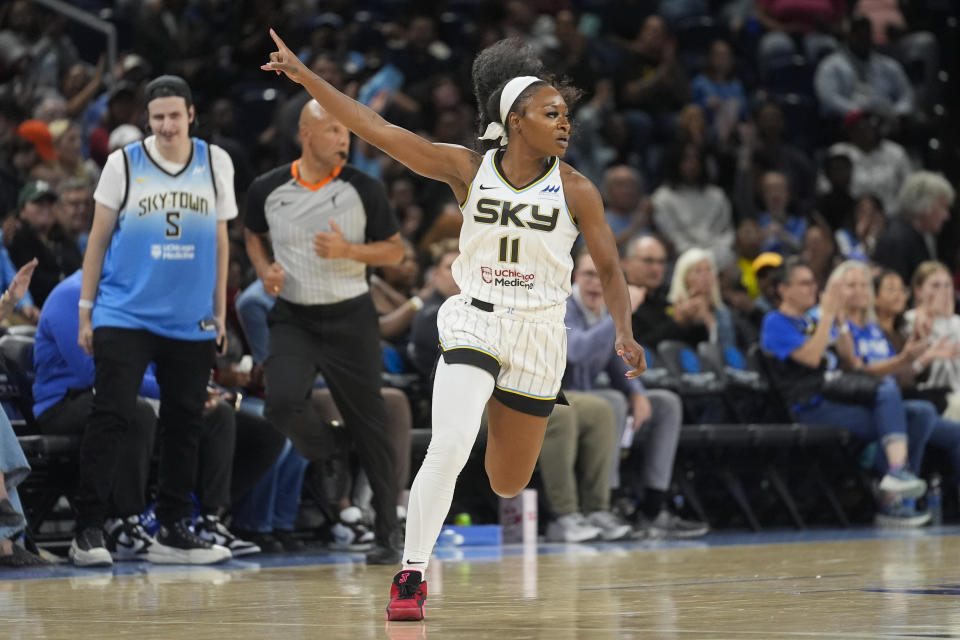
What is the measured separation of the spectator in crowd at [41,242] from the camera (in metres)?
7.91

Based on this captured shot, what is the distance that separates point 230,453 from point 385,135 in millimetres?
2736

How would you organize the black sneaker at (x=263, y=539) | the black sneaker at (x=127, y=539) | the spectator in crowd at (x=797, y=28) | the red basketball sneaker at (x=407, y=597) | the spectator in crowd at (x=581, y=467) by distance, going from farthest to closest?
the spectator in crowd at (x=797, y=28) < the spectator in crowd at (x=581, y=467) < the black sneaker at (x=263, y=539) < the black sneaker at (x=127, y=539) < the red basketball sneaker at (x=407, y=597)

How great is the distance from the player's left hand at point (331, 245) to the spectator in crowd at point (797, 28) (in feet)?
30.4

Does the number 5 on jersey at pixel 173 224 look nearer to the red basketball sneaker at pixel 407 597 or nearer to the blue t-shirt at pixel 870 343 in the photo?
the red basketball sneaker at pixel 407 597

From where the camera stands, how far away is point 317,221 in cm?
698

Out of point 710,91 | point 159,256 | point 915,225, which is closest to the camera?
point 159,256

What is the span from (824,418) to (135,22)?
22.0 feet

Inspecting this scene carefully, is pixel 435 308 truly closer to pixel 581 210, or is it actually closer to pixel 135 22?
pixel 581 210

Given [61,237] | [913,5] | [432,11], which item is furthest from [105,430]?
[913,5]

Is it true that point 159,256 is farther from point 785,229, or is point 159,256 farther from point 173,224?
point 785,229

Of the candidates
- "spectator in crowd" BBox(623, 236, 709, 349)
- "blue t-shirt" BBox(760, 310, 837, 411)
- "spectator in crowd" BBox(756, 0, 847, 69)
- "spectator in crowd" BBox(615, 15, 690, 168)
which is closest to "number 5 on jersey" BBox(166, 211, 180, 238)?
"spectator in crowd" BBox(623, 236, 709, 349)

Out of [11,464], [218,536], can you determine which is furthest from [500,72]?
[218,536]

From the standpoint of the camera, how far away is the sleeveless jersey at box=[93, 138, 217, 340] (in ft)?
21.7

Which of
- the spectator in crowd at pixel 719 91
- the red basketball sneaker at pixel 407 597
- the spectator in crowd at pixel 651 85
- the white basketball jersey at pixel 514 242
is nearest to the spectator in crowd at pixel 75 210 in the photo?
the white basketball jersey at pixel 514 242
